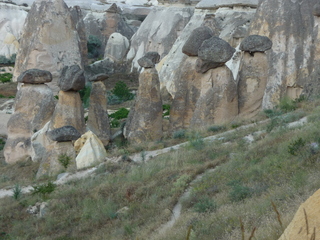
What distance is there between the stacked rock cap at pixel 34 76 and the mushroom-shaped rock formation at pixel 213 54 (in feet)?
14.1

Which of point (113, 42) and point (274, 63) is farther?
point (113, 42)

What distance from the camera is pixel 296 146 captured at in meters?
5.86

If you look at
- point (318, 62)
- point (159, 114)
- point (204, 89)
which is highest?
point (318, 62)

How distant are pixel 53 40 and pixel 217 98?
31.1ft

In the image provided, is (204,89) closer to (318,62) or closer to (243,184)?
(318,62)

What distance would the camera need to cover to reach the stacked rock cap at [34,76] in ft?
44.1

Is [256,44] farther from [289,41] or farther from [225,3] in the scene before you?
[225,3]

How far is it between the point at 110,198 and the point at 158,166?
1.16 metres

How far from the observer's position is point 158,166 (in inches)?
301

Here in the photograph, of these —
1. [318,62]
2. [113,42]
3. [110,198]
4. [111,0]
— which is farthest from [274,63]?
[111,0]

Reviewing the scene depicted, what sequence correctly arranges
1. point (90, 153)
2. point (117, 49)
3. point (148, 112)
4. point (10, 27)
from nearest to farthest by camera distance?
point (90, 153), point (148, 112), point (117, 49), point (10, 27)

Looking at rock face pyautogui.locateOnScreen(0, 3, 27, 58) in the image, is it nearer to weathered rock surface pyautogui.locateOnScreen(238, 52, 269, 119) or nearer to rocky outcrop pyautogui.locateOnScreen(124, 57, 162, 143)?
rocky outcrop pyautogui.locateOnScreen(124, 57, 162, 143)

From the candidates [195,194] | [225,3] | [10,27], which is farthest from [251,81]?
[10,27]

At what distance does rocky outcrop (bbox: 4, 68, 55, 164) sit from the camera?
44.7ft
